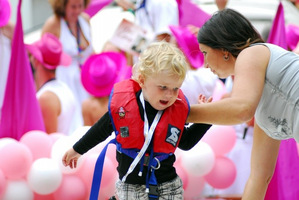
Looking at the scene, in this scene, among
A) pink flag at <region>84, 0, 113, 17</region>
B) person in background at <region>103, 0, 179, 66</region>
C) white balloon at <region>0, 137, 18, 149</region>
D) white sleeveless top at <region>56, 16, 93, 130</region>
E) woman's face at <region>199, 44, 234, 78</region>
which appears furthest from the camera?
pink flag at <region>84, 0, 113, 17</region>

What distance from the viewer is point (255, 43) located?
7.34ft

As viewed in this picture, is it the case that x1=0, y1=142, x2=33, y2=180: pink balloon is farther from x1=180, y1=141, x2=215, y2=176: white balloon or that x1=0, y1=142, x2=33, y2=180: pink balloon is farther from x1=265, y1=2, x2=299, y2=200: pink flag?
x1=265, y1=2, x2=299, y2=200: pink flag

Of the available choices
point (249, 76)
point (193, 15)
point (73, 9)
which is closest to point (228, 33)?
point (249, 76)

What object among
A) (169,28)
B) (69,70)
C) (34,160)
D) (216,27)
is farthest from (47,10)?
(216,27)

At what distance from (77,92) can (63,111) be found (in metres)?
0.96

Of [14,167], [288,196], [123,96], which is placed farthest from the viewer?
[288,196]

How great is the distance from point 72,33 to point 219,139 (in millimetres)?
2125

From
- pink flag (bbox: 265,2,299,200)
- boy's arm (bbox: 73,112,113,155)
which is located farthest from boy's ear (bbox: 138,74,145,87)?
pink flag (bbox: 265,2,299,200)

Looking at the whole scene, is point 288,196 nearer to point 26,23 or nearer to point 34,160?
point 34,160

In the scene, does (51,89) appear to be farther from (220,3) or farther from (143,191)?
(143,191)

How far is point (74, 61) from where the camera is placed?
16.1 ft

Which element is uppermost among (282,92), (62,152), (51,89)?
(282,92)

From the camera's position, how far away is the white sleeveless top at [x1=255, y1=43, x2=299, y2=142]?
212 cm

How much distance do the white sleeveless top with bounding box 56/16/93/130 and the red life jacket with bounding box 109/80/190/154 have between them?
95.6 inches
